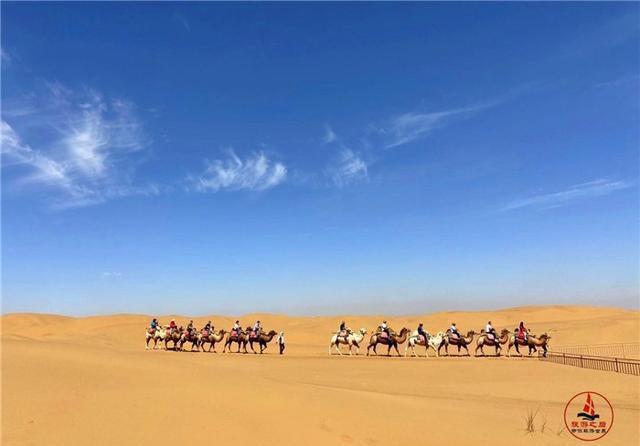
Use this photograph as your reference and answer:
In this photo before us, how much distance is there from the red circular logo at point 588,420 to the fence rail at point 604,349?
21689mm

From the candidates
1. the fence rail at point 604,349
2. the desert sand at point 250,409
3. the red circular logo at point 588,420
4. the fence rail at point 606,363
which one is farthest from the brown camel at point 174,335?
the red circular logo at point 588,420

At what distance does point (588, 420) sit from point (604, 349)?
27374mm

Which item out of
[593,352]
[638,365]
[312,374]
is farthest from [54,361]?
[593,352]

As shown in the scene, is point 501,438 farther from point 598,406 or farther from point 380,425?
point 598,406

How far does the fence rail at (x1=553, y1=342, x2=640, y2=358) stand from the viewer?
31.3 meters

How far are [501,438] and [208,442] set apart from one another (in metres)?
4.89

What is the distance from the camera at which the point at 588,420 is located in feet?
33.2

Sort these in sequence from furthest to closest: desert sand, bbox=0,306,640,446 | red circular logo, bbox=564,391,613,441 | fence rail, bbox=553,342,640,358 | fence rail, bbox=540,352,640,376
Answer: fence rail, bbox=553,342,640,358, fence rail, bbox=540,352,640,376, red circular logo, bbox=564,391,613,441, desert sand, bbox=0,306,640,446

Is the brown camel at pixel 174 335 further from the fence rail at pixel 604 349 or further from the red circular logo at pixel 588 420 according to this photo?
the red circular logo at pixel 588 420

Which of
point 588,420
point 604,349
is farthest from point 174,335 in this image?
point 588,420

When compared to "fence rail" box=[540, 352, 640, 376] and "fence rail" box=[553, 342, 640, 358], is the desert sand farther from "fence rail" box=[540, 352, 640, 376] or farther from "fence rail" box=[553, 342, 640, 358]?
"fence rail" box=[553, 342, 640, 358]

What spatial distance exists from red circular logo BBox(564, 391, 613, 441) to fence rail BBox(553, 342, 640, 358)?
71.2 feet

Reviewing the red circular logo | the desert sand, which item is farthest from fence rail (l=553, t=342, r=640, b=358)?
the red circular logo

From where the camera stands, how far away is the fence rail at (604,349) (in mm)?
31258
